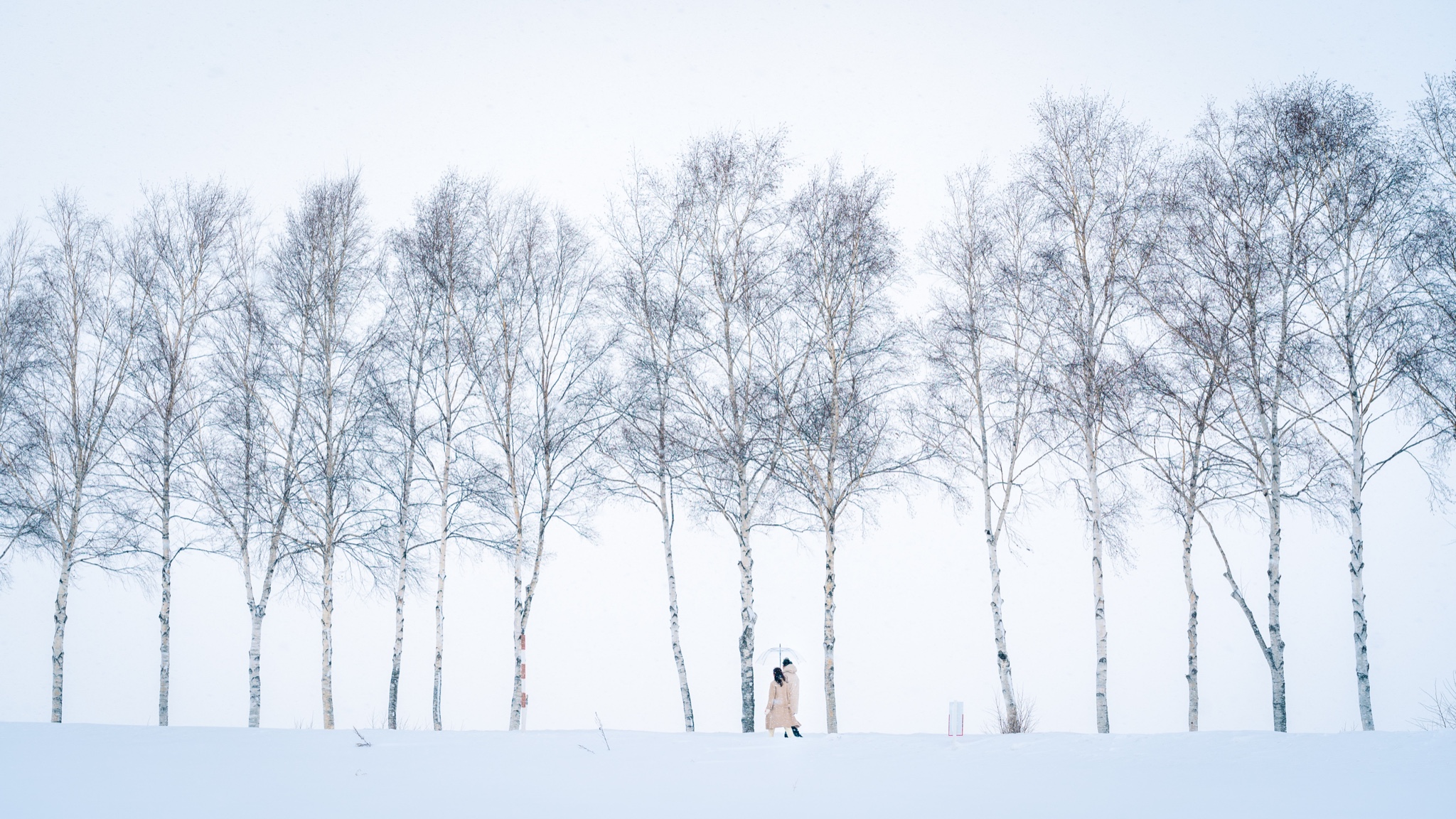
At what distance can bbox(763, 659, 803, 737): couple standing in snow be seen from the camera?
48.1 feet

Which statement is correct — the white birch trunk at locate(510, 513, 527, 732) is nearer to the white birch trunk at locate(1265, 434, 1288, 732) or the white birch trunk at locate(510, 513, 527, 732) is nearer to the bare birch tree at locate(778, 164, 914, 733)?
the bare birch tree at locate(778, 164, 914, 733)

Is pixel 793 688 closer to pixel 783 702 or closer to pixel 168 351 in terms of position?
pixel 783 702

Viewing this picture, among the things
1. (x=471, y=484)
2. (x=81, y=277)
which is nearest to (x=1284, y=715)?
(x=471, y=484)

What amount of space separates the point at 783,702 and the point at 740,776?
4468 mm

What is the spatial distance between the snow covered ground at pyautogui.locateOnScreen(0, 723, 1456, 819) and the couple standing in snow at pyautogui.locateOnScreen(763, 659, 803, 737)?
709 mm

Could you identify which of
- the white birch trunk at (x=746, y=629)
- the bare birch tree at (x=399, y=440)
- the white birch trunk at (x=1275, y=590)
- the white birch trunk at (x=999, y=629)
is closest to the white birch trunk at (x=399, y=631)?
the bare birch tree at (x=399, y=440)

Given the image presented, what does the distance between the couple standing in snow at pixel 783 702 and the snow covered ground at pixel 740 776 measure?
2.33 ft

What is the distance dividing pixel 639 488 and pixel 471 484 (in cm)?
363

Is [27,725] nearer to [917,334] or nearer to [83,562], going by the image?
[83,562]

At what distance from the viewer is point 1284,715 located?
51.1 ft

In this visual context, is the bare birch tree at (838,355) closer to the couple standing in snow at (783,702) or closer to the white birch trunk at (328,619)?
the couple standing in snow at (783,702)

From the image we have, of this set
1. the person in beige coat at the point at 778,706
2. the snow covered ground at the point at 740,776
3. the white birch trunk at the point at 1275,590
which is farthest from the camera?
the white birch trunk at the point at 1275,590

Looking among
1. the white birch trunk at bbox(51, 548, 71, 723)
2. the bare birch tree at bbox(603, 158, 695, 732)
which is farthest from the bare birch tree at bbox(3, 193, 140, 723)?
the bare birch tree at bbox(603, 158, 695, 732)

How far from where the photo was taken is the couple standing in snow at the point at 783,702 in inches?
577
